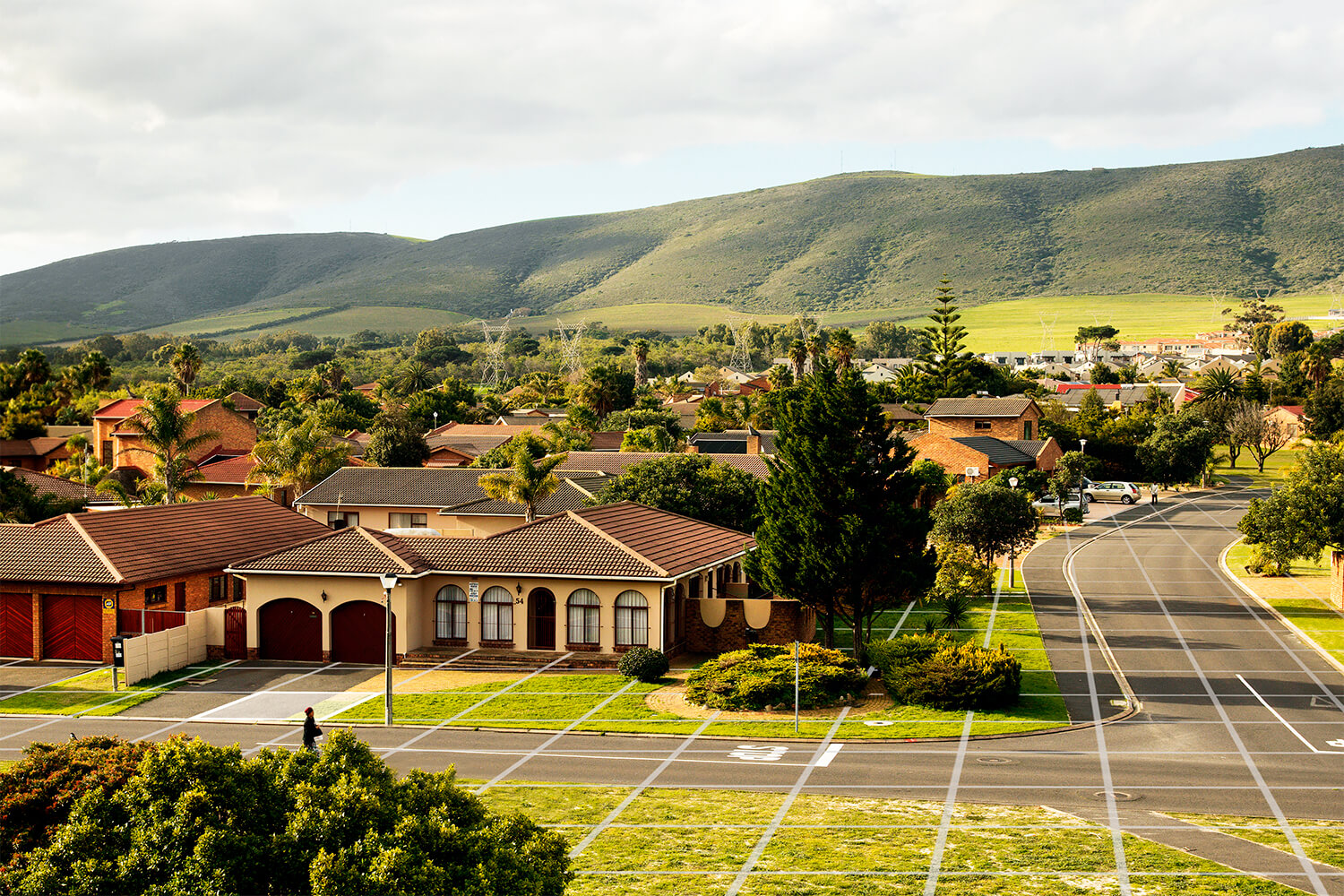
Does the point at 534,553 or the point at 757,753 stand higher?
the point at 534,553

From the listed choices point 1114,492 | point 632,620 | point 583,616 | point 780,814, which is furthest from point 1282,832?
point 1114,492

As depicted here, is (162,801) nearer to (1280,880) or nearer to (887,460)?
(1280,880)

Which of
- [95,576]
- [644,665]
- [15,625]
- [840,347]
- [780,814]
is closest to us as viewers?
[780,814]

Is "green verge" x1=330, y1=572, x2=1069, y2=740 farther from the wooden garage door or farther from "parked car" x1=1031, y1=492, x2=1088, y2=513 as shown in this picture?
"parked car" x1=1031, y1=492, x2=1088, y2=513

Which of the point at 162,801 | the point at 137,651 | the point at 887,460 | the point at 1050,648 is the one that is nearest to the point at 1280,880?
the point at 162,801

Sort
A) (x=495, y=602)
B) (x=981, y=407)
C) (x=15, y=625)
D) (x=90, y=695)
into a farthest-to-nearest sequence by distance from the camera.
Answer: (x=981, y=407), (x=495, y=602), (x=15, y=625), (x=90, y=695)

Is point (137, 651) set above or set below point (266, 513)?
below

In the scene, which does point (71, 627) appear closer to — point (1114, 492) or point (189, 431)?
point (189, 431)
